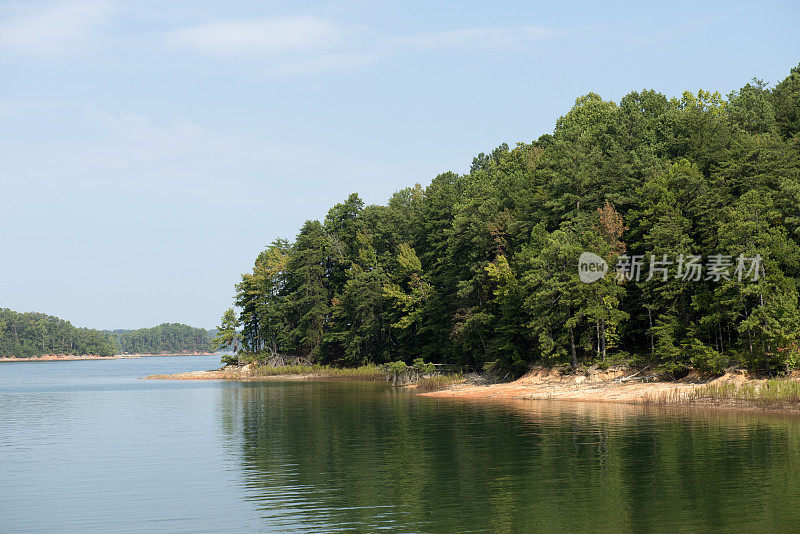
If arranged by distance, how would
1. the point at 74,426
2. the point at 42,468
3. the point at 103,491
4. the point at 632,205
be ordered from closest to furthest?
the point at 103,491 < the point at 42,468 < the point at 74,426 < the point at 632,205

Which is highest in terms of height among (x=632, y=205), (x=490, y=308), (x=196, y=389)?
(x=632, y=205)

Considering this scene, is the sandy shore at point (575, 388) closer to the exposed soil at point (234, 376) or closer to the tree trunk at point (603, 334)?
the tree trunk at point (603, 334)

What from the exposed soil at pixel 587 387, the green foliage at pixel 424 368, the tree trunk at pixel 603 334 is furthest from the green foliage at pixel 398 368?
the tree trunk at pixel 603 334

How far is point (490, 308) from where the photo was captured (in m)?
78.5

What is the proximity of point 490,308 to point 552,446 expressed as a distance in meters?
44.9

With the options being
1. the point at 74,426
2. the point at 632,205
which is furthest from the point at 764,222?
the point at 74,426

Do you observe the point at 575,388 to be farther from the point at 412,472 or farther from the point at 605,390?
the point at 412,472

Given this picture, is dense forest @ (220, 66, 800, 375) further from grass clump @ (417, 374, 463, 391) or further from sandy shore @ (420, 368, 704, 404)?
grass clump @ (417, 374, 463, 391)

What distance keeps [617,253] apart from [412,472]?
40.2m

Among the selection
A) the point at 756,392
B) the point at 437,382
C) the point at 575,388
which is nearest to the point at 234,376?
the point at 437,382

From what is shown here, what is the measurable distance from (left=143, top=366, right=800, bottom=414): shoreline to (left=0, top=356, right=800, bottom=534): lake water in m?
3.23

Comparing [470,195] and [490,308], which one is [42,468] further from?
[470,195]

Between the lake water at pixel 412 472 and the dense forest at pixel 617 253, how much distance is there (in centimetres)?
1157

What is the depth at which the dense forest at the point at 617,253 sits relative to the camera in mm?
Result: 52281
